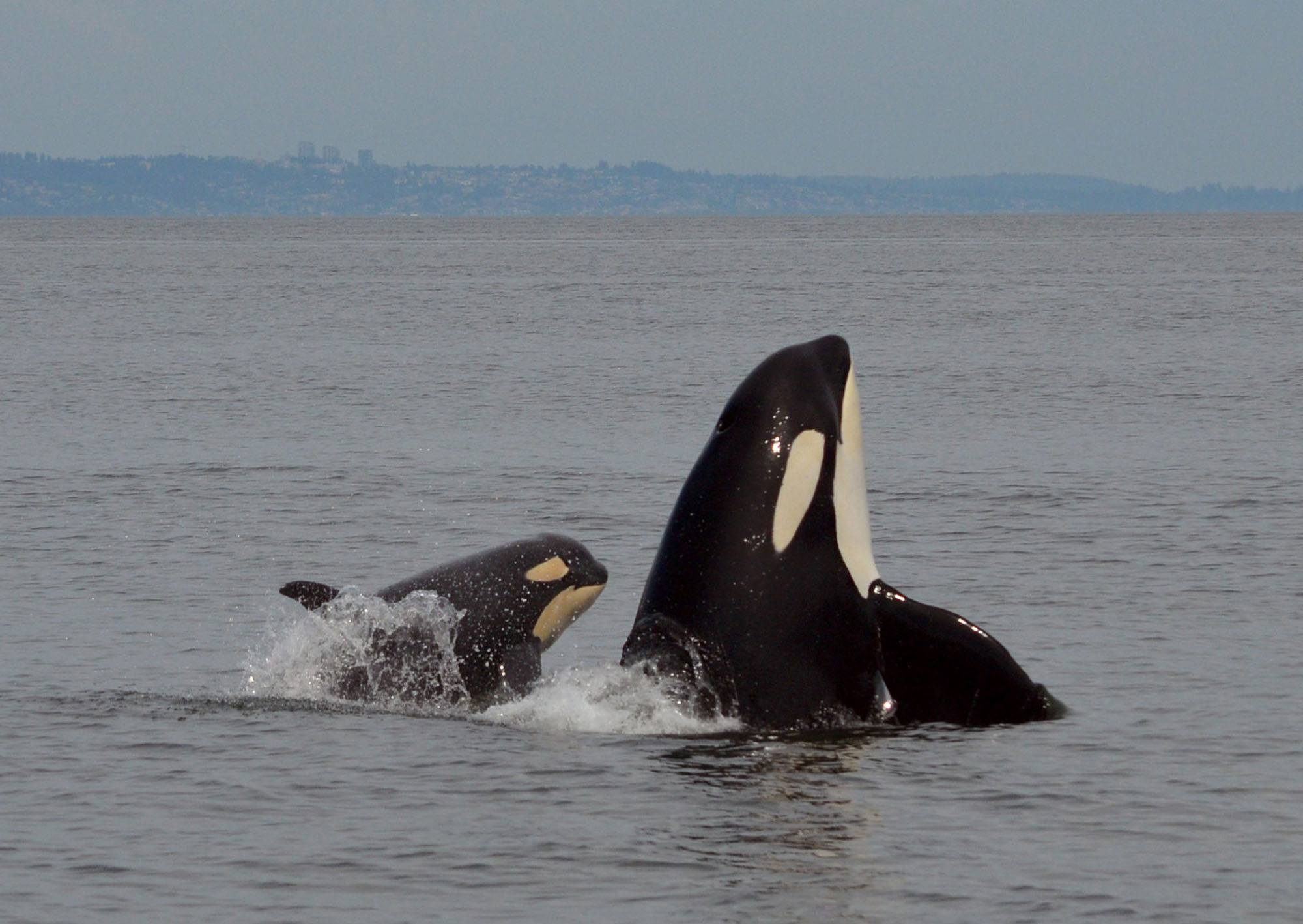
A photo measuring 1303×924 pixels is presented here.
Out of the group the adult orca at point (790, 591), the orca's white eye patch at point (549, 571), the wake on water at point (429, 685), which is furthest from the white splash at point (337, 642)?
the adult orca at point (790, 591)

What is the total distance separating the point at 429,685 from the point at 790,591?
12.1 ft

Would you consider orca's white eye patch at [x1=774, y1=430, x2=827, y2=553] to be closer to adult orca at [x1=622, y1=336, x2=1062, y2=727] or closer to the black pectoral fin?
adult orca at [x1=622, y1=336, x2=1062, y2=727]

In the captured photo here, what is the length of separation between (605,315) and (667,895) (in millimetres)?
66236

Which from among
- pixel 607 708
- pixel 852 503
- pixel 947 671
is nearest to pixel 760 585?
pixel 852 503

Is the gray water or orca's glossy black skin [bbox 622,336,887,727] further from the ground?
orca's glossy black skin [bbox 622,336,887,727]

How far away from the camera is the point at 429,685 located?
1464 centimetres

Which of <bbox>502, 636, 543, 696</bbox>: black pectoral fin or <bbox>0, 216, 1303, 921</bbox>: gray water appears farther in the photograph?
<bbox>502, 636, 543, 696</bbox>: black pectoral fin

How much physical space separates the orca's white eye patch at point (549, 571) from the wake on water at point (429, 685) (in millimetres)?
713

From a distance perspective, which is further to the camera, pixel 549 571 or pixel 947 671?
pixel 549 571

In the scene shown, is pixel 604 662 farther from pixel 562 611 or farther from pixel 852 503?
pixel 852 503

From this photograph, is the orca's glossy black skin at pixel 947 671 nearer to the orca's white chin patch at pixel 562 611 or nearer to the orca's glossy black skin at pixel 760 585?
the orca's glossy black skin at pixel 760 585

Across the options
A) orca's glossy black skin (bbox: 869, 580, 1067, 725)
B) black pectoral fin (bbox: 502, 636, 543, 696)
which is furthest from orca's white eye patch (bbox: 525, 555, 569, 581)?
orca's glossy black skin (bbox: 869, 580, 1067, 725)

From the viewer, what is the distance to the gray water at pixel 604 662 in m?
10.8

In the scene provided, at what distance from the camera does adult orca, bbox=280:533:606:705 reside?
14.5 m
